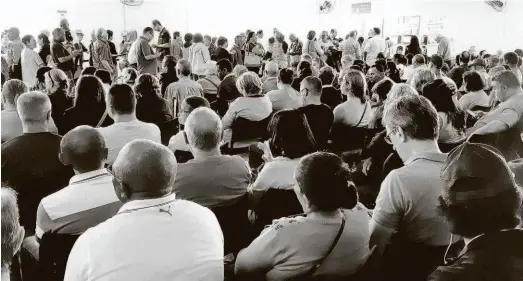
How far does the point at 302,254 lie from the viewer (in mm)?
1617

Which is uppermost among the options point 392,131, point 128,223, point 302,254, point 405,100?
point 405,100

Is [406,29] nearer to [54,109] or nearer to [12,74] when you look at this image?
[12,74]

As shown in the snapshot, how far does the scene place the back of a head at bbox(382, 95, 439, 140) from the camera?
202cm

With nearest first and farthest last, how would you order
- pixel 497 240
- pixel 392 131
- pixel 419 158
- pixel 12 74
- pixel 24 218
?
pixel 497 240 < pixel 419 158 < pixel 392 131 < pixel 24 218 < pixel 12 74

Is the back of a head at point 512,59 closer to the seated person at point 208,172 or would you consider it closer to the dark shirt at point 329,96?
the dark shirt at point 329,96

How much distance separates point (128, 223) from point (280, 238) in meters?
0.47

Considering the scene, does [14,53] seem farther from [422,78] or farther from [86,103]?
[422,78]

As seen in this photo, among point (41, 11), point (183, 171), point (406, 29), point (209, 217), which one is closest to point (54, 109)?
point (183, 171)

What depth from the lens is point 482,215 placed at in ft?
3.61

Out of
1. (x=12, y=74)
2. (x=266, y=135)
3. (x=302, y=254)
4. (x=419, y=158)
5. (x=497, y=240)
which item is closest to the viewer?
(x=497, y=240)

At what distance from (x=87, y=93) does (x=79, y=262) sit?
2.63 meters

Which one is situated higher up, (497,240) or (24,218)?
(497,240)

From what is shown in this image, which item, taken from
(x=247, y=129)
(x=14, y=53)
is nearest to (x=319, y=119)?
(x=247, y=129)

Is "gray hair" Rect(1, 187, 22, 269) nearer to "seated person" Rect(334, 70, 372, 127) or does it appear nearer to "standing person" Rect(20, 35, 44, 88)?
"seated person" Rect(334, 70, 372, 127)
